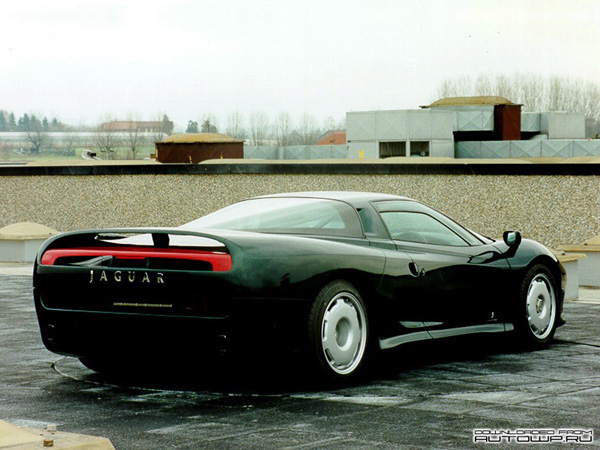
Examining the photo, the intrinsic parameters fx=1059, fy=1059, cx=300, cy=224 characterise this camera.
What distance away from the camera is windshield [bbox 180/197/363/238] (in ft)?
21.9

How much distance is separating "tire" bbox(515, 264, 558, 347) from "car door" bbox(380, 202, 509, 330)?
0.27m

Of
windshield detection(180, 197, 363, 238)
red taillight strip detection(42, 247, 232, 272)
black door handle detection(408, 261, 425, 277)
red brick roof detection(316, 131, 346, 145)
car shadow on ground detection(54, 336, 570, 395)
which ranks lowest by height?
car shadow on ground detection(54, 336, 570, 395)

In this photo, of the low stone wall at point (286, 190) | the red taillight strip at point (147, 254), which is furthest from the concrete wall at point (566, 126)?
the red taillight strip at point (147, 254)

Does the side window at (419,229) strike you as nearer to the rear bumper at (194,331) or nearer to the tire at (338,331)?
the tire at (338,331)

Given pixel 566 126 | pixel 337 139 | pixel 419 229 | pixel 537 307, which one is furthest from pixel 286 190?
pixel 337 139

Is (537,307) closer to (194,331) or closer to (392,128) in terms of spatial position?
(194,331)

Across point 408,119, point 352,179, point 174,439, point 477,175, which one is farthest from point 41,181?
point 408,119

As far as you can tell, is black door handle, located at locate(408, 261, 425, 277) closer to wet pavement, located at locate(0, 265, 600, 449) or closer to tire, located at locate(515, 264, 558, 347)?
wet pavement, located at locate(0, 265, 600, 449)

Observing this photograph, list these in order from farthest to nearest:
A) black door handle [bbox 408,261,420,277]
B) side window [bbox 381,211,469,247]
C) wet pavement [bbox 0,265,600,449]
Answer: side window [bbox 381,211,469,247], black door handle [bbox 408,261,420,277], wet pavement [bbox 0,265,600,449]

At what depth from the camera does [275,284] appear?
19.3 ft

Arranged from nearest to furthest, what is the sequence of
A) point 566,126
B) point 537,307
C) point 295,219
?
point 295,219 → point 537,307 → point 566,126

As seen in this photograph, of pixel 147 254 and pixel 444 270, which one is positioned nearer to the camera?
pixel 147 254

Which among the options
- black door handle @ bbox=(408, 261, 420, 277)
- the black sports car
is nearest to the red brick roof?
the black sports car

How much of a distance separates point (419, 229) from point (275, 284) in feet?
5.73
